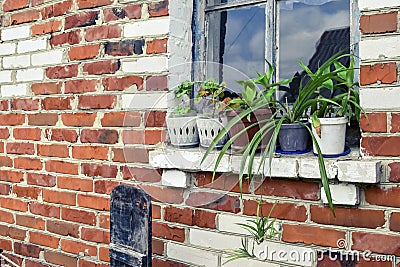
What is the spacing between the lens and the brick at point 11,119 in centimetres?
245

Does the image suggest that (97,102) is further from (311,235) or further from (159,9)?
(311,235)

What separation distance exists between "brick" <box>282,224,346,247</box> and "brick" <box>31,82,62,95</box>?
1.28 m

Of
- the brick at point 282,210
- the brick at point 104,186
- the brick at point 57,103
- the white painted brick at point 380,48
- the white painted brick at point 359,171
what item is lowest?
the brick at point 282,210

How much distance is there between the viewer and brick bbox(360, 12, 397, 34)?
142 cm

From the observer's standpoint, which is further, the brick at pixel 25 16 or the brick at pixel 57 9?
the brick at pixel 25 16

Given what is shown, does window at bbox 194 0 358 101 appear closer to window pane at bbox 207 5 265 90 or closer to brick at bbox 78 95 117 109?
window pane at bbox 207 5 265 90

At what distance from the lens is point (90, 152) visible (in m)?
2.15

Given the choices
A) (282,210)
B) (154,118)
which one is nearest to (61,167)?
(154,118)

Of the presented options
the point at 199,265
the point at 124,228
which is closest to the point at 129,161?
the point at 124,228

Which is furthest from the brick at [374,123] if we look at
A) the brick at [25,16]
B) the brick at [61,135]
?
the brick at [25,16]

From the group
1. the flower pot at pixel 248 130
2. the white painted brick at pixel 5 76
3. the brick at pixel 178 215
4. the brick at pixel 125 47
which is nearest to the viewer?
the flower pot at pixel 248 130

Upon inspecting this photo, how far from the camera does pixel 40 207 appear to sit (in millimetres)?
2371

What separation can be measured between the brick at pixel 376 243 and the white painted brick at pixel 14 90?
176cm

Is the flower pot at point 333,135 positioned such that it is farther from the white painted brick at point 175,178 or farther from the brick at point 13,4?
the brick at point 13,4
